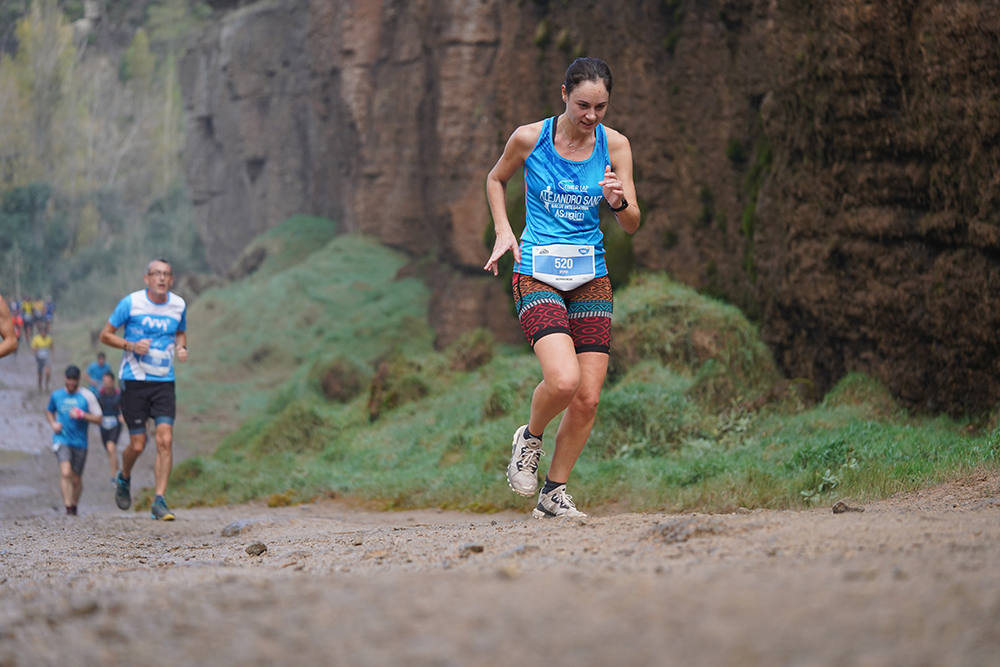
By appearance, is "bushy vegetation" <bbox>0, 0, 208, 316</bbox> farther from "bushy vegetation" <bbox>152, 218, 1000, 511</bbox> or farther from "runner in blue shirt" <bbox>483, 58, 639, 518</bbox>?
"runner in blue shirt" <bbox>483, 58, 639, 518</bbox>

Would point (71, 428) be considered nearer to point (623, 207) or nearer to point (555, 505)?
point (555, 505)

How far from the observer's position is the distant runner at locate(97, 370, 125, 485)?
522 inches

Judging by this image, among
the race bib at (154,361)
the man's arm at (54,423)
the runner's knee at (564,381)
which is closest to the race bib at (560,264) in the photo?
the runner's knee at (564,381)

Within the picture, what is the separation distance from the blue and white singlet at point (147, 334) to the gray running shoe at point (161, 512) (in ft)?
3.24

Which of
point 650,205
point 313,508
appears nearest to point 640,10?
point 650,205

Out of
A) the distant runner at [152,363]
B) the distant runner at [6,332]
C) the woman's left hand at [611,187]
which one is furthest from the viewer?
the distant runner at [152,363]

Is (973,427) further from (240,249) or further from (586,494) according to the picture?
(240,249)

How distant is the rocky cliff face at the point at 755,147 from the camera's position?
8.14 m

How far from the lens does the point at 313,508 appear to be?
1055 cm

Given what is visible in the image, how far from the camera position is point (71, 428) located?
1157 centimetres

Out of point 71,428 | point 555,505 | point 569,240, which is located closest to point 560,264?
point 569,240

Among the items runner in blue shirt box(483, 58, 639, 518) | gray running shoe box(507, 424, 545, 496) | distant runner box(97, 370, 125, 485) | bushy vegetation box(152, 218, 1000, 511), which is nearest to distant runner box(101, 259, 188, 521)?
bushy vegetation box(152, 218, 1000, 511)

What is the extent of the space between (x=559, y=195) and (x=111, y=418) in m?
9.25

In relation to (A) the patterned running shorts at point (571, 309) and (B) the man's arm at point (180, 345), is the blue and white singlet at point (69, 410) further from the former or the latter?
(A) the patterned running shorts at point (571, 309)
